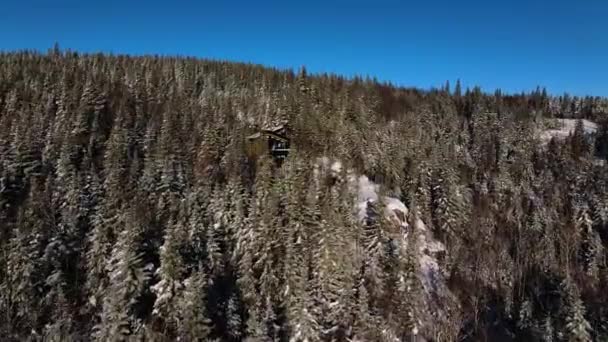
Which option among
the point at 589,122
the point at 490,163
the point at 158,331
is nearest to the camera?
the point at 158,331

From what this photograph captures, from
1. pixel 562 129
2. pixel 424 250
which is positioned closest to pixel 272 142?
pixel 424 250

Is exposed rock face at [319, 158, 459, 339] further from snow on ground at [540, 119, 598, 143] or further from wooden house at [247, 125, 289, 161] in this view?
snow on ground at [540, 119, 598, 143]

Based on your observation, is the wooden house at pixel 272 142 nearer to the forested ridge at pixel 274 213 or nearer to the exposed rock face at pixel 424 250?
the forested ridge at pixel 274 213

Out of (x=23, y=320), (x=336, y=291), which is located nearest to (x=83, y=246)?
(x=23, y=320)

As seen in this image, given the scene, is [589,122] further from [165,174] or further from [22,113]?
[22,113]

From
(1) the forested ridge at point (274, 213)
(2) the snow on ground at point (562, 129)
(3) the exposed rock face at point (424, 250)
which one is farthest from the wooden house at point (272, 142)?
(2) the snow on ground at point (562, 129)

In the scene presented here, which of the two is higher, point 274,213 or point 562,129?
point 562,129

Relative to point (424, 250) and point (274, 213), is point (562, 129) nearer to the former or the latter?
point (424, 250)

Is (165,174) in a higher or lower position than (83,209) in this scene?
higher
